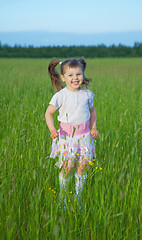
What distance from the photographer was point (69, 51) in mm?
37375

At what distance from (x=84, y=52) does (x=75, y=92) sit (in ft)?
122

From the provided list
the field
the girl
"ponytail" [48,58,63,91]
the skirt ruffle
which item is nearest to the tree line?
the field

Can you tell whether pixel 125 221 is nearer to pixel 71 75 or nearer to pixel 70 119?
pixel 70 119

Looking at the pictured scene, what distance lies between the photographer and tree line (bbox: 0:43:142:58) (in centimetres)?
3750

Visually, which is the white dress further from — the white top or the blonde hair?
the blonde hair

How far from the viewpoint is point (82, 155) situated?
2.24 m

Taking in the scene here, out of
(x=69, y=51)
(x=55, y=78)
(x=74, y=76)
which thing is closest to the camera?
(x=74, y=76)

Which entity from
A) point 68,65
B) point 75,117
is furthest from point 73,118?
point 68,65

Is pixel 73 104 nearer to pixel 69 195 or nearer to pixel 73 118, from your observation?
pixel 73 118

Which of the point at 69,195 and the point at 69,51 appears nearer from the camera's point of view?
the point at 69,195

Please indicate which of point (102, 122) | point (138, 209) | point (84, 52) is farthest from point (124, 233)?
point (84, 52)

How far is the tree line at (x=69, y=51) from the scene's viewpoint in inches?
1476

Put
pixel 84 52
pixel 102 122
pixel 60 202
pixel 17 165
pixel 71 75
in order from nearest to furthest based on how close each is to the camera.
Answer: pixel 60 202
pixel 71 75
pixel 17 165
pixel 102 122
pixel 84 52

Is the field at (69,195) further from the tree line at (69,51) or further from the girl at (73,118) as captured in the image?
the tree line at (69,51)
